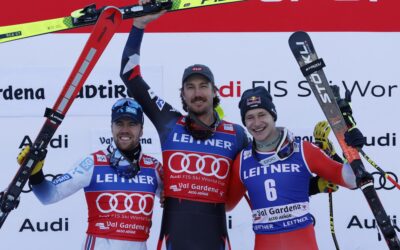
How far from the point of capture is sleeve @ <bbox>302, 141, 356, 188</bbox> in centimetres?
301

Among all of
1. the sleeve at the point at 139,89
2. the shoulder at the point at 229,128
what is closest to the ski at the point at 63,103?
the sleeve at the point at 139,89

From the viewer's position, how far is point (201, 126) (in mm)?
3324

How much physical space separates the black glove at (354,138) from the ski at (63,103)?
4.10 feet

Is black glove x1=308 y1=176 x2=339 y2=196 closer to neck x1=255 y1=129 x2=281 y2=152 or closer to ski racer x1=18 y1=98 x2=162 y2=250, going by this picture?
neck x1=255 y1=129 x2=281 y2=152

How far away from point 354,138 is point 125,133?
110 cm

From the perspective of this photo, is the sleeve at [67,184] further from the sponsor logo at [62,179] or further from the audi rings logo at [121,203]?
the audi rings logo at [121,203]

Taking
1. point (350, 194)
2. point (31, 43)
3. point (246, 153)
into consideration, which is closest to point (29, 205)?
point (31, 43)

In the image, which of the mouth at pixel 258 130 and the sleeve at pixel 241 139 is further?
the sleeve at pixel 241 139

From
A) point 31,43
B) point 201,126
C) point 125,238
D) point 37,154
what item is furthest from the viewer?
point 31,43

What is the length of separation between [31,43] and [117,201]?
1430 millimetres

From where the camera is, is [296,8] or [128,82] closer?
[128,82]

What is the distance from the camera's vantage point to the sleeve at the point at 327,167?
119 inches

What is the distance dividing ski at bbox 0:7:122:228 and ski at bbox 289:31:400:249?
36.5 inches

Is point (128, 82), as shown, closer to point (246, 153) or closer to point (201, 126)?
point (201, 126)
